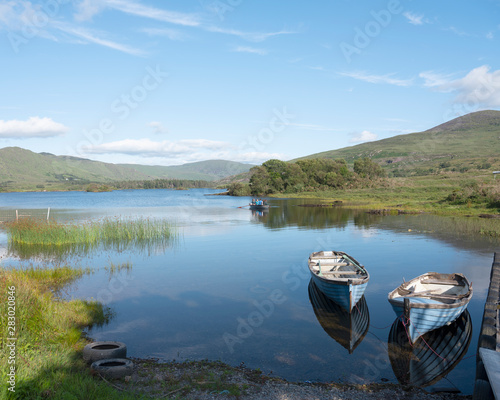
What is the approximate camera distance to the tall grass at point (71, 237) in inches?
1101

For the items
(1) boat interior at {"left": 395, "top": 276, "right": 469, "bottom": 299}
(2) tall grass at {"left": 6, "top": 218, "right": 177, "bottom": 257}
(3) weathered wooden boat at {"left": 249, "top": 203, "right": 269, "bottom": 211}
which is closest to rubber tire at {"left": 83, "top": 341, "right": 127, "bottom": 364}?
(1) boat interior at {"left": 395, "top": 276, "right": 469, "bottom": 299}

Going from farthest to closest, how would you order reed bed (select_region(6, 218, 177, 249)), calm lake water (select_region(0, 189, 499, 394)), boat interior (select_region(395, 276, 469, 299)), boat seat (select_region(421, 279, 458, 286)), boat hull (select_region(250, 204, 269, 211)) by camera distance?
boat hull (select_region(250, 204, 269, 211)), reed bed (select_region(6, 218, 177, 249)), boat seat (select_region(421, 279, 458, 286)), boat interior (select_region(395, 276, 469, 299)), calm lake water (select_region(0, 189, 499, 394))

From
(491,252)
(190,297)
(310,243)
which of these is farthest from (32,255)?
(491,252)

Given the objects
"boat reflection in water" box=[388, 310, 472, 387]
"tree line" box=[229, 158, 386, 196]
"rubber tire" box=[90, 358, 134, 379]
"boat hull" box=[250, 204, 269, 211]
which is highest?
"tree line" box=[229, 158, 386, 196]

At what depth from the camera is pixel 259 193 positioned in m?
123

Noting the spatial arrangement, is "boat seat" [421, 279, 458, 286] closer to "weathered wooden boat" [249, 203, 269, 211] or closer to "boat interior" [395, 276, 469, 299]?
"boat interior" [395, 276, 469, 299]

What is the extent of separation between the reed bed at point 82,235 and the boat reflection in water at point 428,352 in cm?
2274

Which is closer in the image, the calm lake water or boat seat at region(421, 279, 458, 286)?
the calm lake water

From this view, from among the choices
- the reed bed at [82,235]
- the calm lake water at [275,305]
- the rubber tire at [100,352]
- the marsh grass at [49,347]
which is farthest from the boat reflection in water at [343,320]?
the reed bed at [82,235]

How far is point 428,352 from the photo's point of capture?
37.9 feet

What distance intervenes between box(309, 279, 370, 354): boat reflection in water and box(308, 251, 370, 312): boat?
1.44 feet

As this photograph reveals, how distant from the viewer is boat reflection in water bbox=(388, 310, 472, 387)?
10.3 meters

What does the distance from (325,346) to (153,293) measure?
30.6 ft

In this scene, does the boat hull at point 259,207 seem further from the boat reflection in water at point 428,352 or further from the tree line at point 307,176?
the boat reflection in water at point 428,352
